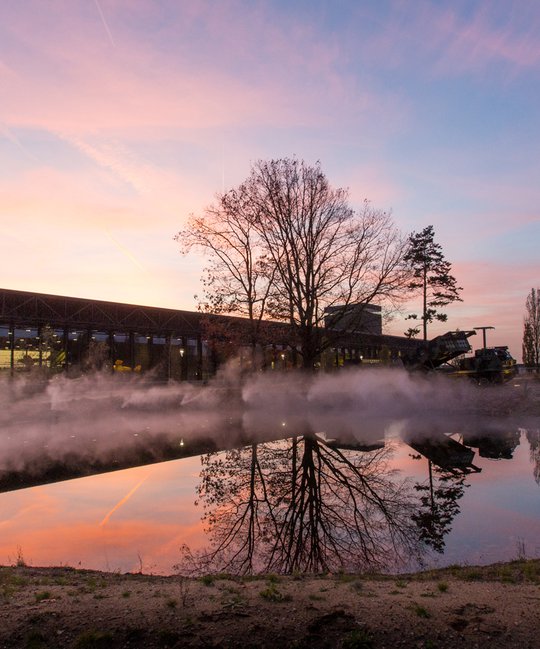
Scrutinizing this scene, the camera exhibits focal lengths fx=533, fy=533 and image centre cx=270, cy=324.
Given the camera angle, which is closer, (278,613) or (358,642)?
(358,642)

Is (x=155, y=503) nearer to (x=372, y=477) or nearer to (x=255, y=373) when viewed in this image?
(x=372, y=477)

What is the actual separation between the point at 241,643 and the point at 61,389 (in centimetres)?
3582

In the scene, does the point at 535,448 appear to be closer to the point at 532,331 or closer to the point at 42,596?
the point at 42,596

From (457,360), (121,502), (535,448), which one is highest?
(457,360)

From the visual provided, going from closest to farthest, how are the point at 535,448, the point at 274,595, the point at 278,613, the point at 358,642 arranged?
1. the point at 358,642
2. the point at 278,613
3. the point at 274,595
4. the point at 535,448

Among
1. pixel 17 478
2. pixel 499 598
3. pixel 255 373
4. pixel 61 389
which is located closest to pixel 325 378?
pixel 255 373

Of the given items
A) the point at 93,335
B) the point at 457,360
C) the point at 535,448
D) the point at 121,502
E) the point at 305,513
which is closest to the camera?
the point at 305,513

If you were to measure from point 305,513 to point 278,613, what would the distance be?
5.72 metres

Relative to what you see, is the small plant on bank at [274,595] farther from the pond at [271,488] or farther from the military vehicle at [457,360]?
the military vehicle at [457,360]

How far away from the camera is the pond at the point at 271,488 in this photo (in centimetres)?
927

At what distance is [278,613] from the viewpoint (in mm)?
5859

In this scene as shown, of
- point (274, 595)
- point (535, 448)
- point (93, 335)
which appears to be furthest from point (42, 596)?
point (93, 335)

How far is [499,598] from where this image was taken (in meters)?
6.09

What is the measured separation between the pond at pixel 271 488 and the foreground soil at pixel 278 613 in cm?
176
